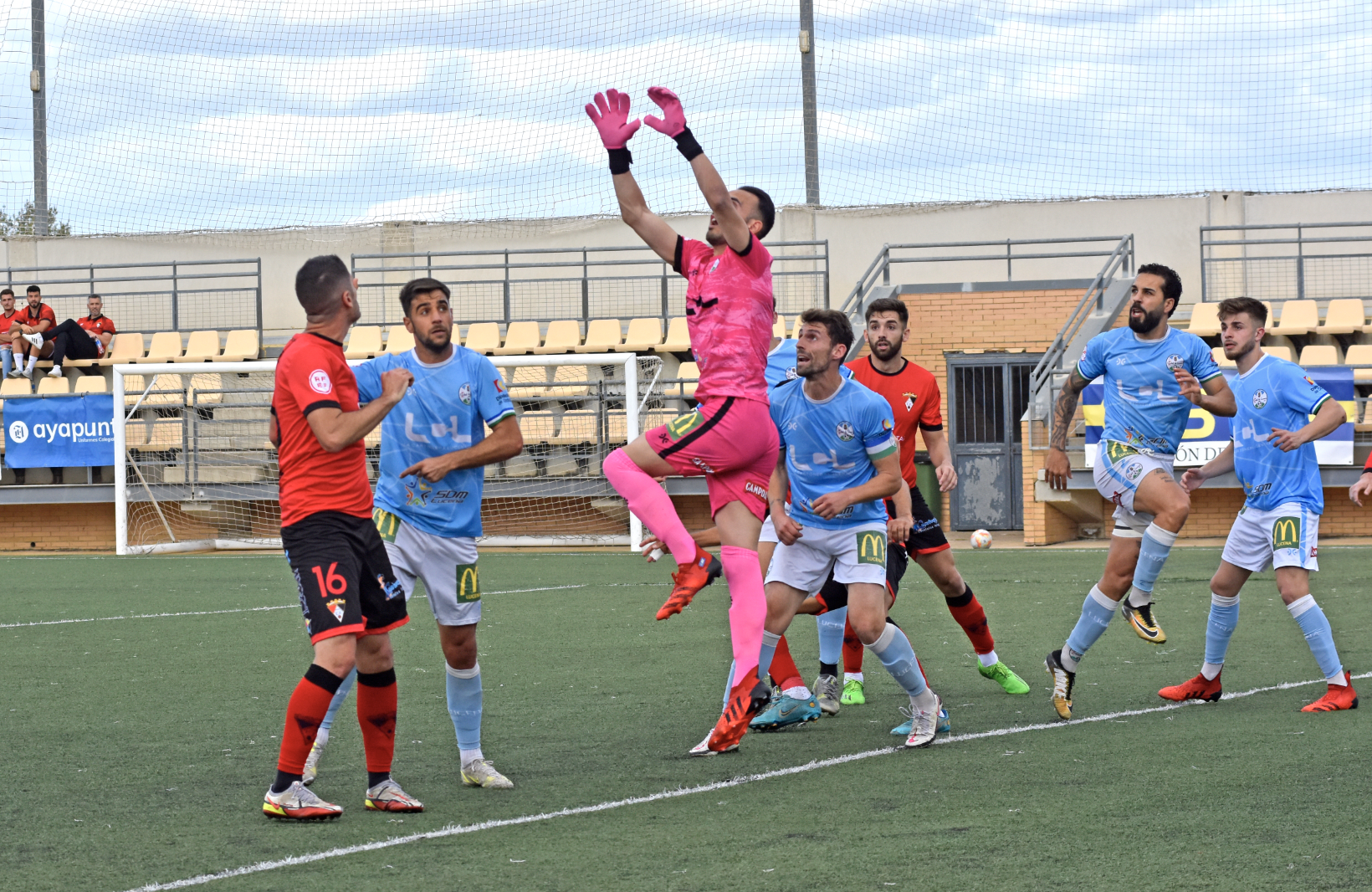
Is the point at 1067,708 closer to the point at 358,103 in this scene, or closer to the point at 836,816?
the point at 836,816

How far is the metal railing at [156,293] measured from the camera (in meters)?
22.9

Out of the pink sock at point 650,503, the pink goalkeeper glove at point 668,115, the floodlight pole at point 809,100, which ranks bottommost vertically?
the pink sock at point 650,503

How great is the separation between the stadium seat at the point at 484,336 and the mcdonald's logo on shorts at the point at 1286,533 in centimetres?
1470

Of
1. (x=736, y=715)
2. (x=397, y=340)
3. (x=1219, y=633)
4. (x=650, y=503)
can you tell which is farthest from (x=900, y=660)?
(x=397, y=340)

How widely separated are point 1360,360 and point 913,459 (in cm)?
1210

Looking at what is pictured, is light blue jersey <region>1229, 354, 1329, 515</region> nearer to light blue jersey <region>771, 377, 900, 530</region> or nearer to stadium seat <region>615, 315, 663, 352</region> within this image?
light blue jersey <region>771, 377, 900, 530</region>

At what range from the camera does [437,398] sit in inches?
213

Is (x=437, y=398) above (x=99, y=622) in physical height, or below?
above

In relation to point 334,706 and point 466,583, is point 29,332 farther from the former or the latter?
point 466,583

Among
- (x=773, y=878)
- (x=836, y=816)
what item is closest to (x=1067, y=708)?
(x=836, y=816)

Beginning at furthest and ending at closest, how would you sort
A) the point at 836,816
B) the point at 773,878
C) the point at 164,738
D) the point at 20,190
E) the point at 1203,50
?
the point at 20,190 → the point at 1203,50 → the point at 164,738 → the point at 836,816 → the point at 773,878

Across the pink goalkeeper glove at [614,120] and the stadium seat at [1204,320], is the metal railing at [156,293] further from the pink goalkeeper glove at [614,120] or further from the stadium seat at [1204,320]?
the pink goalkeeper glove at [614,120]

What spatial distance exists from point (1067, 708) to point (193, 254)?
70.8 feet

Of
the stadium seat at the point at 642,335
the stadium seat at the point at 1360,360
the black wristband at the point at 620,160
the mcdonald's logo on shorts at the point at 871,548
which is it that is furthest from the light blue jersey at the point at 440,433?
the stadium seat at the point at 642,335
